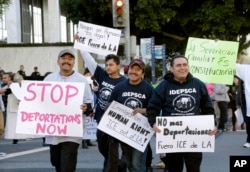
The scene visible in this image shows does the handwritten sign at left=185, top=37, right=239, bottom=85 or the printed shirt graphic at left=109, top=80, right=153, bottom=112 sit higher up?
the handwritten sign at left=185, top=37, right=239, bottom=85

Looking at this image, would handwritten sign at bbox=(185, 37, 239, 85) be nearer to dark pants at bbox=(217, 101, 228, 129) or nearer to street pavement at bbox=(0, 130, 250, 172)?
street pavement at bbox=(0, 130, 250, 172)

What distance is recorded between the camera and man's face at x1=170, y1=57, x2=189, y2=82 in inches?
251

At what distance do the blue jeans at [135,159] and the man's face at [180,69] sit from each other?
112cm

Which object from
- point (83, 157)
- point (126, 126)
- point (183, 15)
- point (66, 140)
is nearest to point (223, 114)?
point (83, 157)

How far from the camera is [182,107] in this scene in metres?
6.44

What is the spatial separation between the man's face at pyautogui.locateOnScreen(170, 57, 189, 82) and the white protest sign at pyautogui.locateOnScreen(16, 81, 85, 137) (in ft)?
3.93

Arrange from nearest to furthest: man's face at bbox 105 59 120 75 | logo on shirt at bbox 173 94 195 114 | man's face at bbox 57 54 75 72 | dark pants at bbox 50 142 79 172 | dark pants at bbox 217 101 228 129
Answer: logo on shirt at bbox 173 94 195 114 → dark pants at bbox 50 142 79 172 → man's face at bbox 57 54 75 72 → man's face at bbox 105 59 120 75 → dark pants at bbox 217 101 228 129

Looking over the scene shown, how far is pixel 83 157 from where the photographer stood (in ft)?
35.9

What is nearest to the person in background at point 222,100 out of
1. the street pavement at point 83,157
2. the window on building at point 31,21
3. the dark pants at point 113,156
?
the street pavement at point 83,157

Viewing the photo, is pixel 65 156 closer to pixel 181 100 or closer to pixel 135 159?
pixel 135 159

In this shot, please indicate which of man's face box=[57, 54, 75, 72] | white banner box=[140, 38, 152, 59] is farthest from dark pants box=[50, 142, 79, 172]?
white banner box=[140, 38, 152, 59]

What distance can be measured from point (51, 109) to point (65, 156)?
63 centimetres

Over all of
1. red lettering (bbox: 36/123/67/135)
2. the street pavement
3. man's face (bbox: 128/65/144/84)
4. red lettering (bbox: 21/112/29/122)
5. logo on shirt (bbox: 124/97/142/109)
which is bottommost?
the street pavement

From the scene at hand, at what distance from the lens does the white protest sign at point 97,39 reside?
949cm
